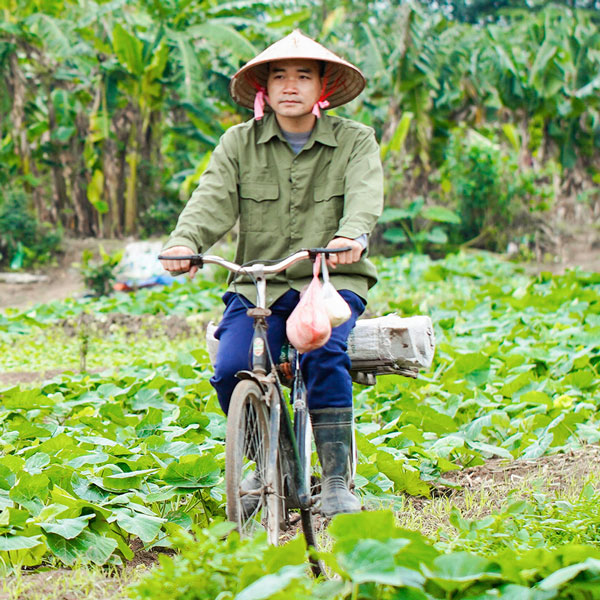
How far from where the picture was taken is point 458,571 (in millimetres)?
1923

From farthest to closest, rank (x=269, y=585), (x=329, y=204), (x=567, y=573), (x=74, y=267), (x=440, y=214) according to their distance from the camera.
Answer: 1. (x=440, y=214)
2. (x=74, y=267)
3. (x=329, y=204)
4. (x=567, y=573)
5. (x=269, y=585)

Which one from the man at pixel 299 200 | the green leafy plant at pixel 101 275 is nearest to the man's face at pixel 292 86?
the man at pixel 299 200

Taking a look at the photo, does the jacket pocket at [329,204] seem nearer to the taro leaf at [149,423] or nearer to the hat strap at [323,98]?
the hat strap at [323,98]

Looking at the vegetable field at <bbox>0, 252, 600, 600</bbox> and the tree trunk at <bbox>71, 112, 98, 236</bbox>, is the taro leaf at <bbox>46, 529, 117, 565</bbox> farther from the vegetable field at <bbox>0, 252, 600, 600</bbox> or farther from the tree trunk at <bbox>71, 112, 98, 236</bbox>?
the tree trunk at <bbox>71, 112, 98, 236</bbox>

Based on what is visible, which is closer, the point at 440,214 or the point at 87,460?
the point at 87,460

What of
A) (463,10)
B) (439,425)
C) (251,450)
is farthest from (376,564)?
(463,10)

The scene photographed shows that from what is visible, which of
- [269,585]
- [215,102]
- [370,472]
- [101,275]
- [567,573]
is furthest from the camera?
[215,102]

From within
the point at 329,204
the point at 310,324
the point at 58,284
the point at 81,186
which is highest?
the point at 329,204

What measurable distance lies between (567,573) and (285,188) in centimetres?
165

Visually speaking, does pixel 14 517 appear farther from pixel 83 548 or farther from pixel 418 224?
pixel 418 224

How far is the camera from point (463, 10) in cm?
2544

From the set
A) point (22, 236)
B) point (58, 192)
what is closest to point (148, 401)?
point (22, 236)

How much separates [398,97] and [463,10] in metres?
12.9

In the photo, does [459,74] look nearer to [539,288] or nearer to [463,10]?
[539,288]
